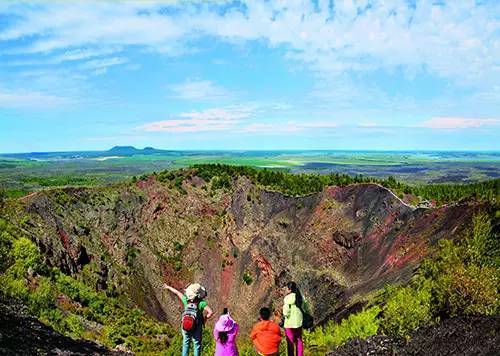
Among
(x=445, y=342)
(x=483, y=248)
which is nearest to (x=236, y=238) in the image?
(x=483, y=248)

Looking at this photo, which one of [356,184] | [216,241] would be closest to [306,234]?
[356,184]

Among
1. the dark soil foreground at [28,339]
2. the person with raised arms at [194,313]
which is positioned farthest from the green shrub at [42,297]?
the person with raised arms at [194,313]

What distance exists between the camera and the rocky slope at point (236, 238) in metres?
60.7

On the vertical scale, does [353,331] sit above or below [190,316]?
below

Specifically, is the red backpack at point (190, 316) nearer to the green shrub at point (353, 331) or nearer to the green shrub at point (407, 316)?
the green shrub at point (407, 316)

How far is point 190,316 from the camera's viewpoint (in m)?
15.5

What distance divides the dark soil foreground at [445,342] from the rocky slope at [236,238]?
26745mm

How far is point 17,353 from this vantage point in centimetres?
1981

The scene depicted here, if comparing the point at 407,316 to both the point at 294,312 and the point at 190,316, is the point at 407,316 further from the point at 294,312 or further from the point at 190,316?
the point at 190,316

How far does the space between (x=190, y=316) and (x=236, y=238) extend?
237 ft

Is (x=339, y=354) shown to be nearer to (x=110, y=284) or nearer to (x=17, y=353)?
(x=17, y=353)

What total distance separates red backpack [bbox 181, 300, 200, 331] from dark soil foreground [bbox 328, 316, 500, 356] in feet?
29.4

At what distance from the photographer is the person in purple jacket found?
14.5 meters

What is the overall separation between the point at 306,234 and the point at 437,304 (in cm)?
5131
